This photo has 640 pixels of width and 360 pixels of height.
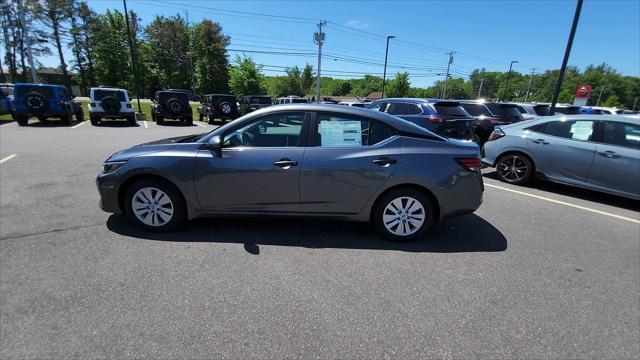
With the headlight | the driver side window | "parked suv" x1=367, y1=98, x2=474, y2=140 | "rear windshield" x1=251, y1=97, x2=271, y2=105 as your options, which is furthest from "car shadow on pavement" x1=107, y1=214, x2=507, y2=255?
"rear windshield" x1=251, y1=97, x2=271, y2=105

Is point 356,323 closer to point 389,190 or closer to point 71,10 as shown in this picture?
point 389,190

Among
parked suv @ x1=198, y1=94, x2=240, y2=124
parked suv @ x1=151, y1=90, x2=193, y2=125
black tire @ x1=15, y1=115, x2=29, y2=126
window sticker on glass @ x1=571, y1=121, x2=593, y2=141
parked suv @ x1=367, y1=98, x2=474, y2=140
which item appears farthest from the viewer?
parked suv @ x1=198, y1=94, x2=240, y2=124

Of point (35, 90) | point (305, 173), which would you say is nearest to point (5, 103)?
point (35, 90)

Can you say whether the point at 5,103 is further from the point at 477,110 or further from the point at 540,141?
the point at 540,141

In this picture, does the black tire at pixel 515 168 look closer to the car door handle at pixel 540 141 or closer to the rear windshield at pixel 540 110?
the car door handle at pixel 540 141

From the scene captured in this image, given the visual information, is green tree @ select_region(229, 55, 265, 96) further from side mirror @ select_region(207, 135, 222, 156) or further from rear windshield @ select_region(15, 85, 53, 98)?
side mirror @ select_region(207, 135, 222, 156)

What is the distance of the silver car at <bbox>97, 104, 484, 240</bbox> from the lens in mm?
3398

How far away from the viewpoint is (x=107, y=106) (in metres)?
15.2

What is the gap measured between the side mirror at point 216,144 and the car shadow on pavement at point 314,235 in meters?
1.01

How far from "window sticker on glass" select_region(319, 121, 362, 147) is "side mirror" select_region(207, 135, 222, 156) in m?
1.13

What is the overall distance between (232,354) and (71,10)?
2861 inches

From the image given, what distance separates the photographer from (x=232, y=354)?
2027mm

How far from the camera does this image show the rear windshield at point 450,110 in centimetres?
851

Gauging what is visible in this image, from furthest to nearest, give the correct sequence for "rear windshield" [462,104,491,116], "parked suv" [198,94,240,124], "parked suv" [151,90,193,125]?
"parked suv" [198,94,240,124], "parked suv" [151,90,193,125], "rear windshield" [462,104,491,116]
